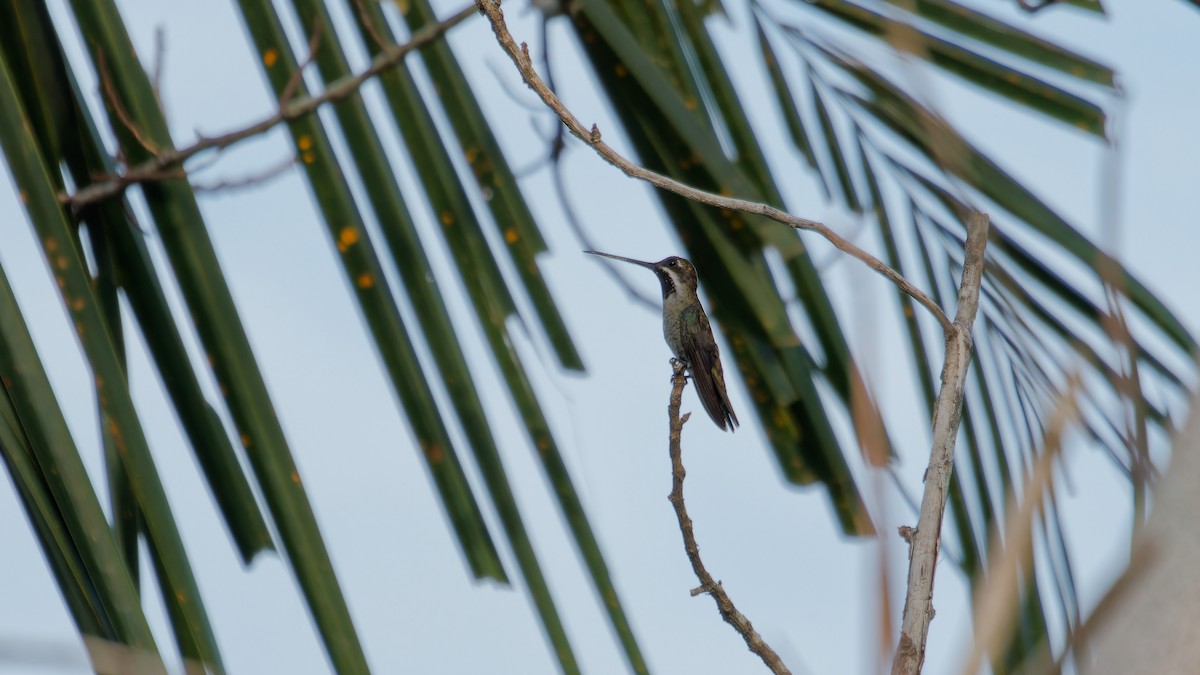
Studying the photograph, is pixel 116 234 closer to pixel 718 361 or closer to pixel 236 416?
pixel 236 416

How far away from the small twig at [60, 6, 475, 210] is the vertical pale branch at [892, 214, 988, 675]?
835 mm

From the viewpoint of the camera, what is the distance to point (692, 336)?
3.57 meters

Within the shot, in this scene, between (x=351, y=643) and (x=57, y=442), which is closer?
(x=57, y=442)

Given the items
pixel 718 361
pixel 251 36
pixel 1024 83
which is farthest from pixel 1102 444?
pixel 718 361

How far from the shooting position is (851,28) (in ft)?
6.09

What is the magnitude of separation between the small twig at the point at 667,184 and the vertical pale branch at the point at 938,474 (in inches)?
1.0

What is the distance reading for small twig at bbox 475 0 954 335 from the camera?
99cm

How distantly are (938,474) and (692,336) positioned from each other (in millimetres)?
2743

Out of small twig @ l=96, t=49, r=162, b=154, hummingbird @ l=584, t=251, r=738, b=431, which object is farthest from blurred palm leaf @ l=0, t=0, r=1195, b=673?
hummingbird @ l=584, t=251, r=738, b=431

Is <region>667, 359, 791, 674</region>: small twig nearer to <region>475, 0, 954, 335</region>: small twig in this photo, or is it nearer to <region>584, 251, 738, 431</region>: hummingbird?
<region>475, 0, 954, 335</region>: small twig

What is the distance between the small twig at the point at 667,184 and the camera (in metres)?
0.99

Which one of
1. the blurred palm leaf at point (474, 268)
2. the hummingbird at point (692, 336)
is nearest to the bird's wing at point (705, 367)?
the hummingbird at point (692, 336)

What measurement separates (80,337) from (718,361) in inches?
96.6

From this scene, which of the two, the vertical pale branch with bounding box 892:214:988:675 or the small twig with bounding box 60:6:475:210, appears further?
the small twig with bounding box 60:6:475:210
